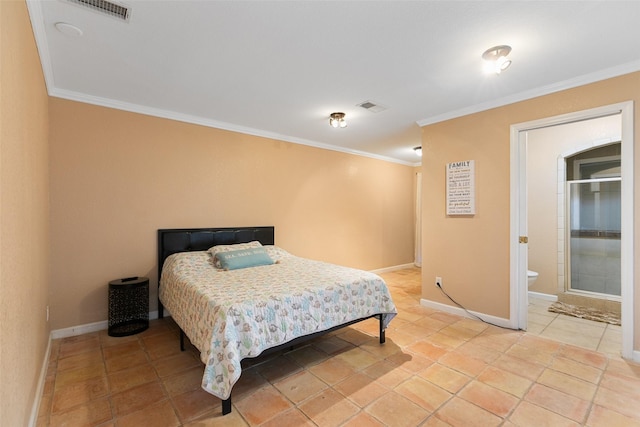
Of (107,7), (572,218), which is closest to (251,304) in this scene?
(107,7)

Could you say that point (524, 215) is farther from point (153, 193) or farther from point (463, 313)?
point (153, 193)

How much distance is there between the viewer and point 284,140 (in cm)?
458

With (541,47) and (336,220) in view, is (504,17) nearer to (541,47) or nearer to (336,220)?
(541,47)

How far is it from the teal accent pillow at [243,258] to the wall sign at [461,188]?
7.65 ft

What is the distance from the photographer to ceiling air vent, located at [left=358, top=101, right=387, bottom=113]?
3283 mm

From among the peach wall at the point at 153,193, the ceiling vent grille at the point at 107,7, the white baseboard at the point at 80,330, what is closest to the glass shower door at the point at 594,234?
the peach wall at the point at 153,193

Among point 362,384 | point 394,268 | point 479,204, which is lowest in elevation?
point 362,384

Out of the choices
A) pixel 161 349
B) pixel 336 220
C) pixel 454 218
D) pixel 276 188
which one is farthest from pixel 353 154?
pixel 161 349

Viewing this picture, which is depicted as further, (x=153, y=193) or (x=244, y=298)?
A: (x=153, y=193)

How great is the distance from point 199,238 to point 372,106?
8.68 feet

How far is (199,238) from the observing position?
3662 mm

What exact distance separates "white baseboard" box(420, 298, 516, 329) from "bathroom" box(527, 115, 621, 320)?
1291 mm

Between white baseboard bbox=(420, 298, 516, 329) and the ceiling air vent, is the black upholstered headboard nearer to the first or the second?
the ceiling air vent

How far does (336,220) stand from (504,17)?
3752mm
